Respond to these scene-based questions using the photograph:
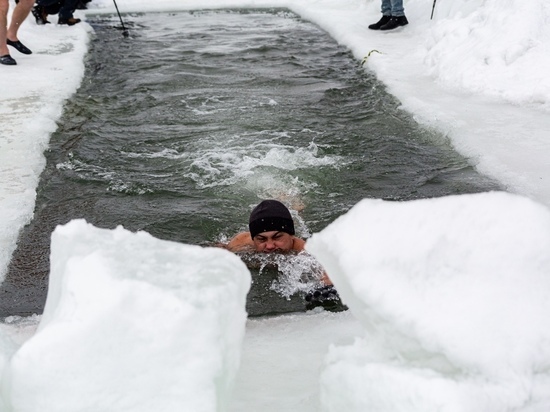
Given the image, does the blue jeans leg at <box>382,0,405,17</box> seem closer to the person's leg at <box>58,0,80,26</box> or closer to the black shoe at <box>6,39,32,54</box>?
the black shoe at <box>6,39,32,54</box>

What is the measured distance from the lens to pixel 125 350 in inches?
72.5

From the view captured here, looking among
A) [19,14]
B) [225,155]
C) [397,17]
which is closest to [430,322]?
[225,155]

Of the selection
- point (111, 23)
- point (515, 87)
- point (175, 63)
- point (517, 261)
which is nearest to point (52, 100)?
point (175, 63)

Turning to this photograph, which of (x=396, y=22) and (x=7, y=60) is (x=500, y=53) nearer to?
(x=396, y=22)

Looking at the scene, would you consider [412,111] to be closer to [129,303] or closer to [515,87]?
[515,87]

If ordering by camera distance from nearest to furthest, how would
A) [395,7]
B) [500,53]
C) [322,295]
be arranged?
[322,295], [500,53], [395,7]

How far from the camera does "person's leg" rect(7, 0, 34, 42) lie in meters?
8.11

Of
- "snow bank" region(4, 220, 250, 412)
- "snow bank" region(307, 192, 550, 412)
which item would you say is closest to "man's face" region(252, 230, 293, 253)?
"snow bank" region(307, 192, 550, 412)

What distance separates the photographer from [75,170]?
5539mm

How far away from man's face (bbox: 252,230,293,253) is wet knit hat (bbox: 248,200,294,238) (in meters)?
0.03

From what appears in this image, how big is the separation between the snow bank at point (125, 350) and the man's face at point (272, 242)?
→ 2.50 m

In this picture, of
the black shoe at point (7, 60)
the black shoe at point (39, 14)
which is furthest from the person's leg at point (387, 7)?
the black shoe at point (39, 14)

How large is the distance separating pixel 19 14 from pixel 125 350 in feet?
24.9

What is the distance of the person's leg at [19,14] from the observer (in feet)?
26.6
